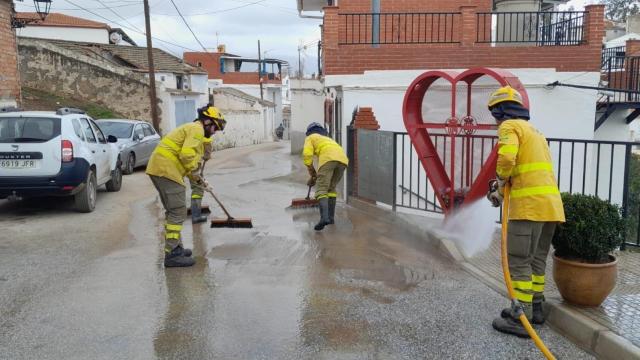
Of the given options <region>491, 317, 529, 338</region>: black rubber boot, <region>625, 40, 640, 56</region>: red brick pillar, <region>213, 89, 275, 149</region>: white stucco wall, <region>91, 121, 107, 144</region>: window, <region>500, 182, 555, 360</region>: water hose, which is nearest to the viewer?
<region>500, 182, 555, 360</region>: water hose

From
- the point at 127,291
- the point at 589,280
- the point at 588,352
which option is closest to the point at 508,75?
the point at 589,280

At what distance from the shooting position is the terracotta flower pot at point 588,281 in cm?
457

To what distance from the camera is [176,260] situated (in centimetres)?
637

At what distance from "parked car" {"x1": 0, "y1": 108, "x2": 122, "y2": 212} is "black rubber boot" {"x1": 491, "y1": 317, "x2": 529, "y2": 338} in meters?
6.87

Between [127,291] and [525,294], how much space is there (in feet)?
11.6

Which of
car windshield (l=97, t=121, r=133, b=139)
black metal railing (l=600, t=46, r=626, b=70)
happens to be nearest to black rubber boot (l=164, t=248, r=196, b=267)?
car windshield (l=97, t=121, r=133, b=139)

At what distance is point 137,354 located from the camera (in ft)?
13.6

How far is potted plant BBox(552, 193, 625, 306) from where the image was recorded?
4566mm

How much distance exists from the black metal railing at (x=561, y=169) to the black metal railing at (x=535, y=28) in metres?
2.57

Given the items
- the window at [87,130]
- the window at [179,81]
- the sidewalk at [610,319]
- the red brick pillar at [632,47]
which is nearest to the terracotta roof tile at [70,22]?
the window at [179,81]

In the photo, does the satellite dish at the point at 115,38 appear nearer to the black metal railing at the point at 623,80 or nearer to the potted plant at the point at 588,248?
the black metal railing at the point at 623,80

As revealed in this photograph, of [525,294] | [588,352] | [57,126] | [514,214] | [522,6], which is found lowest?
[588,352]

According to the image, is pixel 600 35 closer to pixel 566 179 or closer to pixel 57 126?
pixel 566 179

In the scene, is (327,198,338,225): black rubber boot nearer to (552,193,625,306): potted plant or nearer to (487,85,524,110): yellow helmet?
(487,85,524,110): yellow helmet
